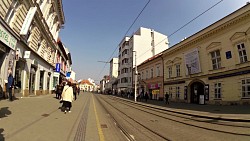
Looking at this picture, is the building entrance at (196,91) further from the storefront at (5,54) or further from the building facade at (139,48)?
the building facade at (139,48)

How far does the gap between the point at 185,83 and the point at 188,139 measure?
25.1m

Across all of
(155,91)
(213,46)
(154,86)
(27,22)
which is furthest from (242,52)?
(154,86)

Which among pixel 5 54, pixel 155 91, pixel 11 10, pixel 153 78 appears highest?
pixel 11 10

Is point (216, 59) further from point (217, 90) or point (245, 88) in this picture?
point (245, 88)

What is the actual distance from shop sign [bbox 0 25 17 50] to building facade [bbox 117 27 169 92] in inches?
1992

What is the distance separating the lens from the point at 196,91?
28750 millimetres

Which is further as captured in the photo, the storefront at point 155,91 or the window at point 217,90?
the storefront at point 155,91

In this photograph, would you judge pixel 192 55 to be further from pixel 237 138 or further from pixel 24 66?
pixel 237 138

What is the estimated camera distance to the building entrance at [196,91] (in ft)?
92.1

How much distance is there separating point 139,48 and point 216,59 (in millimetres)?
44432

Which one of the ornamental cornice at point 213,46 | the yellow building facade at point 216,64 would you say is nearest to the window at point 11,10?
the yellow building facade at point 216,64

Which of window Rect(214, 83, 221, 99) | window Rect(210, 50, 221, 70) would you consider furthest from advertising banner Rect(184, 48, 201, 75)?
window Rect(214, 83, 221, 99)

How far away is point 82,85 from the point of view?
645 feet

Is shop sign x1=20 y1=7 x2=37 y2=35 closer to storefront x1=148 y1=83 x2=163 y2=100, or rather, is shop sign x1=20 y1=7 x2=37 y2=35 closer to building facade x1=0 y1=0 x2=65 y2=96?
→ building facade x1=0 y1=0 x2=65 y2=96
